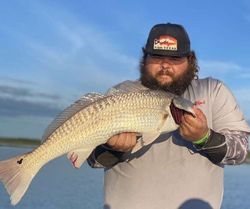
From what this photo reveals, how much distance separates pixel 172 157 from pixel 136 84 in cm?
89

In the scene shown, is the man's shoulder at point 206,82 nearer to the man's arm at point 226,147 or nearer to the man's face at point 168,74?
the man's face at point 168,74

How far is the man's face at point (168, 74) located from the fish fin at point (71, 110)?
600mm

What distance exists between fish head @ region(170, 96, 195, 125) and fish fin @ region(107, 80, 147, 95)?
1.53 feet

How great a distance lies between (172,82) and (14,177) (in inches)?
70.8

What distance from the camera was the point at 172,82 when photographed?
586cm

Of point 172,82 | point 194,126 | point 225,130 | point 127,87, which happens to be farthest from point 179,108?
point 127,87

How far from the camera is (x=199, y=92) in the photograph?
19.7 ft

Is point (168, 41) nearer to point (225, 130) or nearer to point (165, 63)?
point (165, 63)

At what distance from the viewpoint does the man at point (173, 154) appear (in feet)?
18.6

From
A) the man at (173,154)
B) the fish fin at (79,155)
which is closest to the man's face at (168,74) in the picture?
the man at (173,154)

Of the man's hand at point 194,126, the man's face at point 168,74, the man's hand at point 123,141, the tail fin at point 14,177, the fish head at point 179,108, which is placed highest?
the man's face at point 168,74

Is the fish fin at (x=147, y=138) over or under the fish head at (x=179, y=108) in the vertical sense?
under

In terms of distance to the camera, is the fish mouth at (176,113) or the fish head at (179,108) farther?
the fish mouth at (176,113)

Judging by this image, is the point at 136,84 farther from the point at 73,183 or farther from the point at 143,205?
the point at 73,183
